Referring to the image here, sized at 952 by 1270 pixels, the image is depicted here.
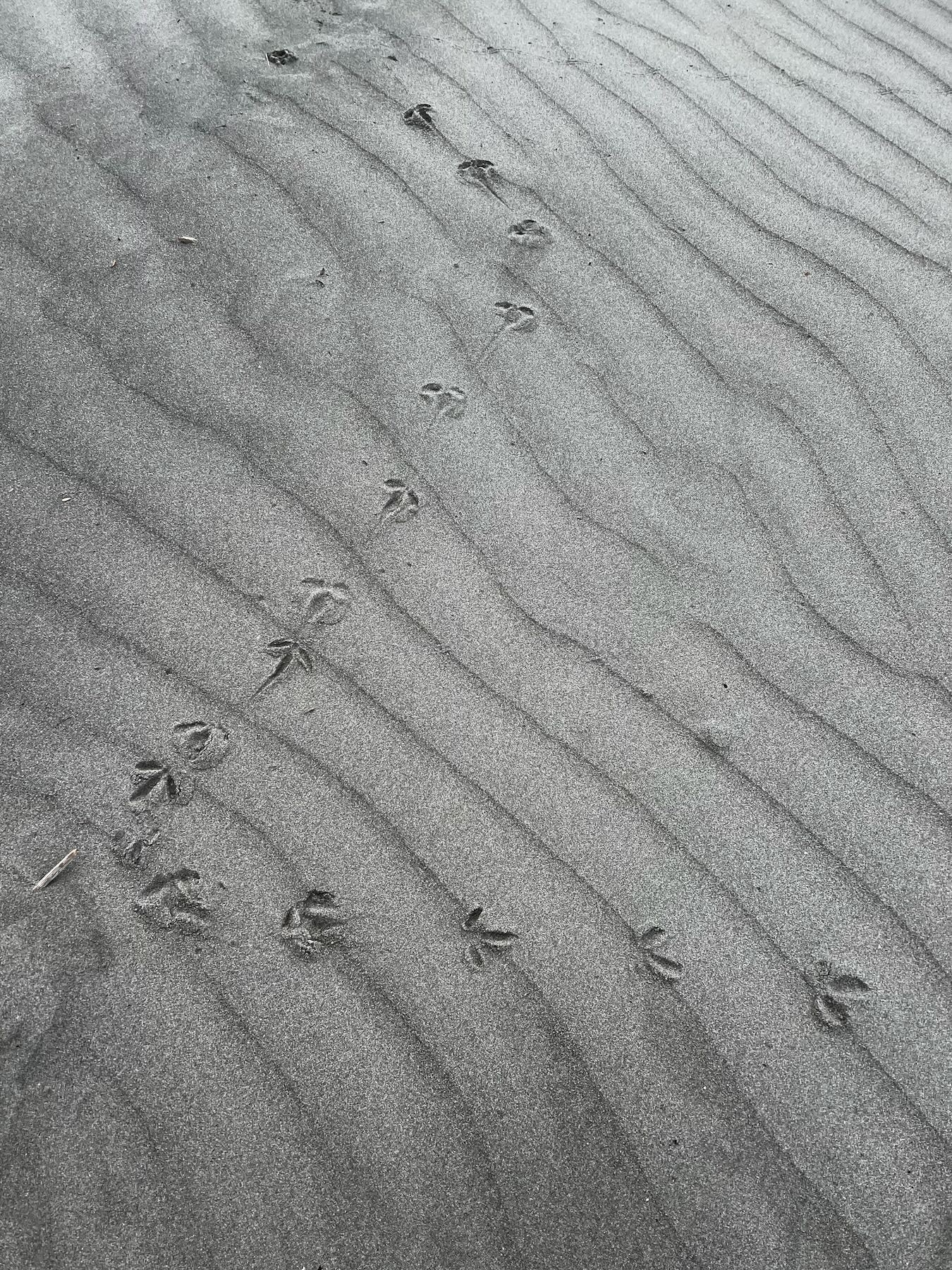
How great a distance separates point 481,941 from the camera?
4.95 feet

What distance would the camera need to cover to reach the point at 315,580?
189 centimetres

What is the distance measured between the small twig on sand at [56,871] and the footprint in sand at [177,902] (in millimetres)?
115

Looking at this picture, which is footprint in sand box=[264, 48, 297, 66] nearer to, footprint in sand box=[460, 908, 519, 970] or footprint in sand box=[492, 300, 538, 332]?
footprint in sand box=[492, 300, 538, 332]

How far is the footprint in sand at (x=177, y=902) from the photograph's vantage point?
4.91 feet

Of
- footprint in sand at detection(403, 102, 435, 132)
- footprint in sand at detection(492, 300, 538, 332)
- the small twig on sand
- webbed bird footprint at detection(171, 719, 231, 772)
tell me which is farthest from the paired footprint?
footprint in sand at detection(403, 102, 435, 132)

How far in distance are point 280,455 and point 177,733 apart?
622mm

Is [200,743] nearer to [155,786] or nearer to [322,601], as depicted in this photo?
[155,786]

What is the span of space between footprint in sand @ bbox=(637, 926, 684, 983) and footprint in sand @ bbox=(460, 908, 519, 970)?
0.17 meters

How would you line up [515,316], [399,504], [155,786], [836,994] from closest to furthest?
1. [836,994]
2. [155,786]
3. [399,504]
4. [515,316]

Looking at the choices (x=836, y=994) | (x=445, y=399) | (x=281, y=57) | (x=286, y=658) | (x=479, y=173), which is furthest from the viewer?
(x=281, y=57)

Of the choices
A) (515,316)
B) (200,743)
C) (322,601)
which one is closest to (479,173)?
(515,316)

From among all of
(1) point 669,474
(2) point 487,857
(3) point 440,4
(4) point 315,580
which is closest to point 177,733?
(4) point 315,580

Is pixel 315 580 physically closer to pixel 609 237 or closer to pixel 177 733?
pixel 177 733

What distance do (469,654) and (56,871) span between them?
2.25 ft
